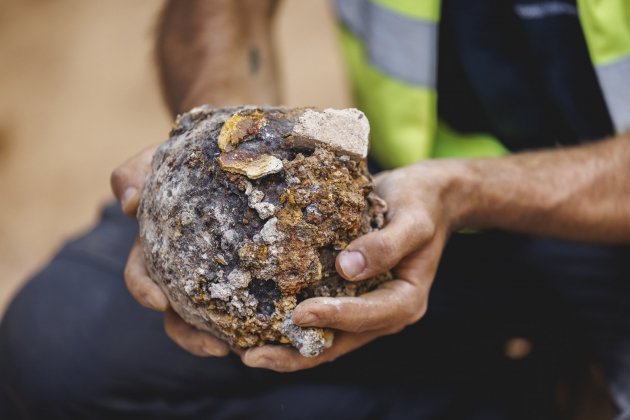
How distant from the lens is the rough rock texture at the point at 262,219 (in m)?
0.97

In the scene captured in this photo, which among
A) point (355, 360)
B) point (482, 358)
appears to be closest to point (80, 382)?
point (355, 360)

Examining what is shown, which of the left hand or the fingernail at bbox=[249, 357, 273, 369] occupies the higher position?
the left hand

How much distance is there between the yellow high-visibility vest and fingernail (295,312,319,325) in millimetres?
670

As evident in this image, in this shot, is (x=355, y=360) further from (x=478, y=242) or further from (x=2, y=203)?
(x=2, y=203)

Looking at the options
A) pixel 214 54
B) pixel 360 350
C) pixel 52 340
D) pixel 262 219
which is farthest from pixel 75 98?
pixel 262 219

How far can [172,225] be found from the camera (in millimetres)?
1006

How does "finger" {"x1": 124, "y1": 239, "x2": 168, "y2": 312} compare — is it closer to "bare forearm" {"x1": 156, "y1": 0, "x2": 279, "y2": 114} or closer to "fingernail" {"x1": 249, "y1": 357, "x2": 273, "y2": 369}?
"fingernail" {"x1": 249, "y1": 357, "x2": 273, "y2": 369}

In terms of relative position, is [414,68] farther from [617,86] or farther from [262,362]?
[262,362]

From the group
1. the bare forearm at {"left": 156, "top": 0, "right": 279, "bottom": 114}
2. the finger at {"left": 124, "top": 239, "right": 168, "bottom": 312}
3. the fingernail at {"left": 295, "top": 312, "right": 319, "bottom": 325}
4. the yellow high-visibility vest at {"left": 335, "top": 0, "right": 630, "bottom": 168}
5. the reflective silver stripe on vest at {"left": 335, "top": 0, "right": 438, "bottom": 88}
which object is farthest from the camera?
the bare forearm at {"left": 156, "top": 0, "right": 279, "bottom": 114}

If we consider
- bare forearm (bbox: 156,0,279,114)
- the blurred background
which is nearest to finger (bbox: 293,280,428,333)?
bare forearm (bbox: 156,0,279,114)

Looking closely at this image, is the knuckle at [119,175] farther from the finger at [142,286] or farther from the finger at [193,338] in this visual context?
the finger at [193,338]

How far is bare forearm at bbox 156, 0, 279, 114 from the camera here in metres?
1.60

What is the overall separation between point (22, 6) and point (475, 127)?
2.79 metres

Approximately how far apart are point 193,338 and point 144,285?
12cm
